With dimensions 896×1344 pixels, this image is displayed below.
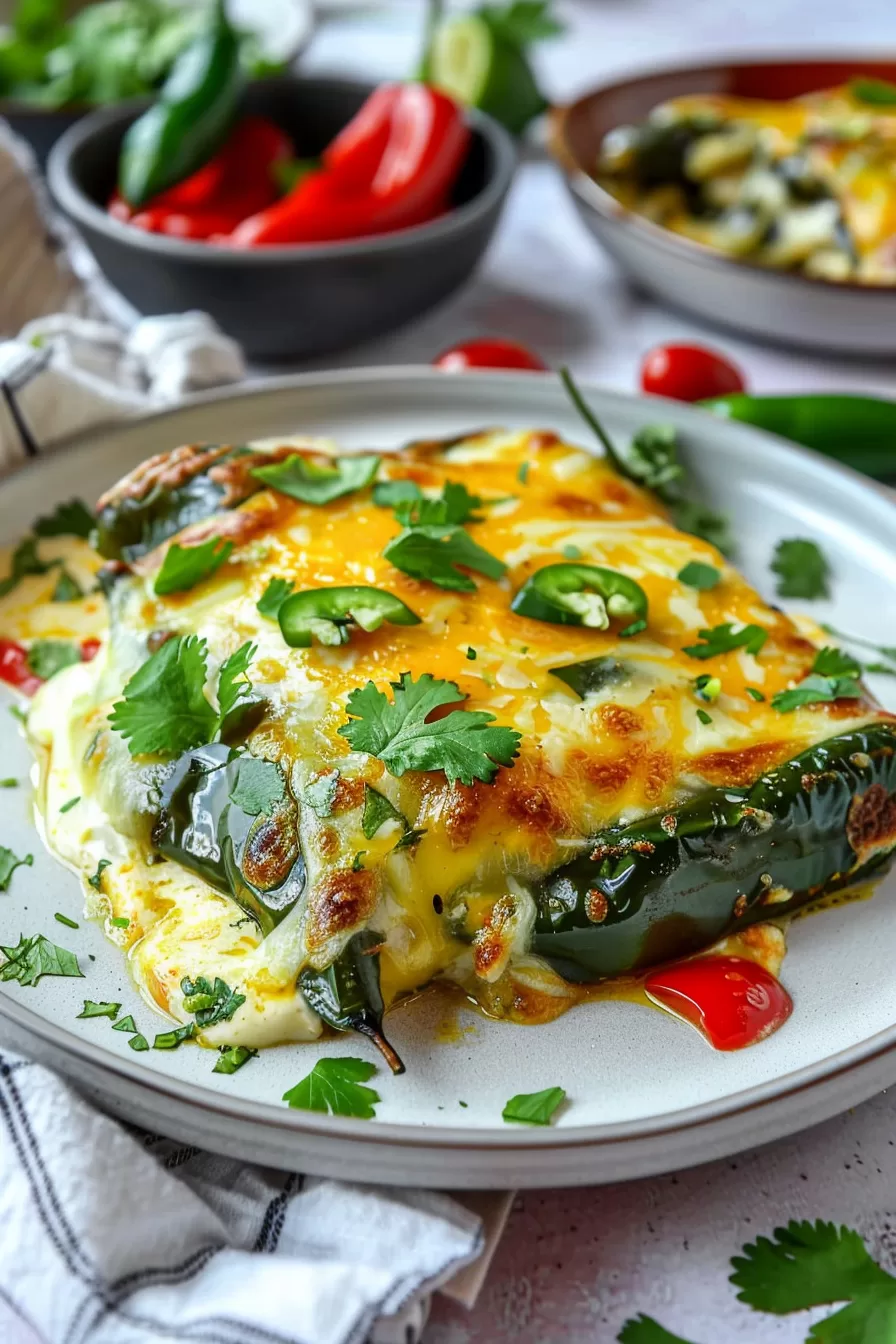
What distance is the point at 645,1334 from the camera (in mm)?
2447

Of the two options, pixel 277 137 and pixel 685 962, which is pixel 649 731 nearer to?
pixel 685 962

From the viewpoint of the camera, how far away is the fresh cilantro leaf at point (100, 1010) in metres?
2.77

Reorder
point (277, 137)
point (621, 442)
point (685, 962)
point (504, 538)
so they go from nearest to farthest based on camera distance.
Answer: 1. point (685, 962)
2. point (504, 538)
3. point (621, 442)
4. point (277, 137)

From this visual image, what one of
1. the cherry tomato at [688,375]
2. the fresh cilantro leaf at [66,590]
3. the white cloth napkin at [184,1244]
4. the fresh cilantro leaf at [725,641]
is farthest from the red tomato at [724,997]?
the cherry tomato at [688,375]

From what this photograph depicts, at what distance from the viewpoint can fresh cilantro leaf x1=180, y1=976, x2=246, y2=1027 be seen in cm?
272

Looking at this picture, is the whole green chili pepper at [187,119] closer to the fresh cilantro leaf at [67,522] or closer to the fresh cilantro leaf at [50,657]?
the fresh cilantro leaf at [67,522]

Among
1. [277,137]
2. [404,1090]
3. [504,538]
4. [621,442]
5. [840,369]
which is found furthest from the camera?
[277,137]

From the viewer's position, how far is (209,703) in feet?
10.3

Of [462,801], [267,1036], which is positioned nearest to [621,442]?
[462,801]

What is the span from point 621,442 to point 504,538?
1208 millimetres

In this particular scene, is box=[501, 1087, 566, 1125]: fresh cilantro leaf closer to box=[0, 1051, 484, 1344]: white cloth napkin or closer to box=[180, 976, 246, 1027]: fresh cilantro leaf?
box=[0, 1051, 484, 1344]: white cloth napkin

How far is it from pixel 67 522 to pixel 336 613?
1408 millimetres

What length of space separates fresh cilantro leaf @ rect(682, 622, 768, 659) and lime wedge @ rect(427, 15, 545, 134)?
471 cm

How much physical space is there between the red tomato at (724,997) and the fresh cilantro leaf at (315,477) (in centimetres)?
155
